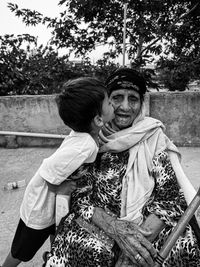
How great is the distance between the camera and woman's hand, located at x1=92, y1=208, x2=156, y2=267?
1.27m

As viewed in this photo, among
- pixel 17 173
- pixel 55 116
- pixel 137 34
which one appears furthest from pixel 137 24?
pixel 17 173

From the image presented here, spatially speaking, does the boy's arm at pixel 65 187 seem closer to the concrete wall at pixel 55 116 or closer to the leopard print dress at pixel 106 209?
the leopard print dress at pixel 106 209

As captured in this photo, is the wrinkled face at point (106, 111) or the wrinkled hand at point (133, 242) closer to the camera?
the wrinkled hand at point (133, 242)

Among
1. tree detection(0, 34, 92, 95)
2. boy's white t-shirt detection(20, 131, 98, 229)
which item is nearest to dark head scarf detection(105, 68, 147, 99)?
boy's white t-shirt detection(20, 131, 98, 229)

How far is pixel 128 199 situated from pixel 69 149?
432 mm

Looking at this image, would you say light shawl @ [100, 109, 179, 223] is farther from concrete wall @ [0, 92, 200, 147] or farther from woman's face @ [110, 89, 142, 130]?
concrete wall @ [0, 92, 200, 147]

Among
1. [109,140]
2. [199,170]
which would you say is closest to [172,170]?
[109,140]

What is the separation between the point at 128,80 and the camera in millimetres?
1740

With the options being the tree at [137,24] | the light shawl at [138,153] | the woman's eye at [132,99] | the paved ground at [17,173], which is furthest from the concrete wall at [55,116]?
the light shawl at [138,153]

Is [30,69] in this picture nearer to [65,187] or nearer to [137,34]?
[137,34]

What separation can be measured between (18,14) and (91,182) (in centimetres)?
405

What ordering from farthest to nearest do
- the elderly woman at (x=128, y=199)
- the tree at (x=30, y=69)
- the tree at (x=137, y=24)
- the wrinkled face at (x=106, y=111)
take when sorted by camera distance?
the tree at (x=30, y=69), the tree at (x=137, y=24), the wrinkled face at (x=106, y=111), the elderly woman at (x=128, y=199)

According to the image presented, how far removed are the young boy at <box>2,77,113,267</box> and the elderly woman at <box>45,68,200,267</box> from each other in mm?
135

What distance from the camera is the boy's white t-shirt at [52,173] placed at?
4.50ft
